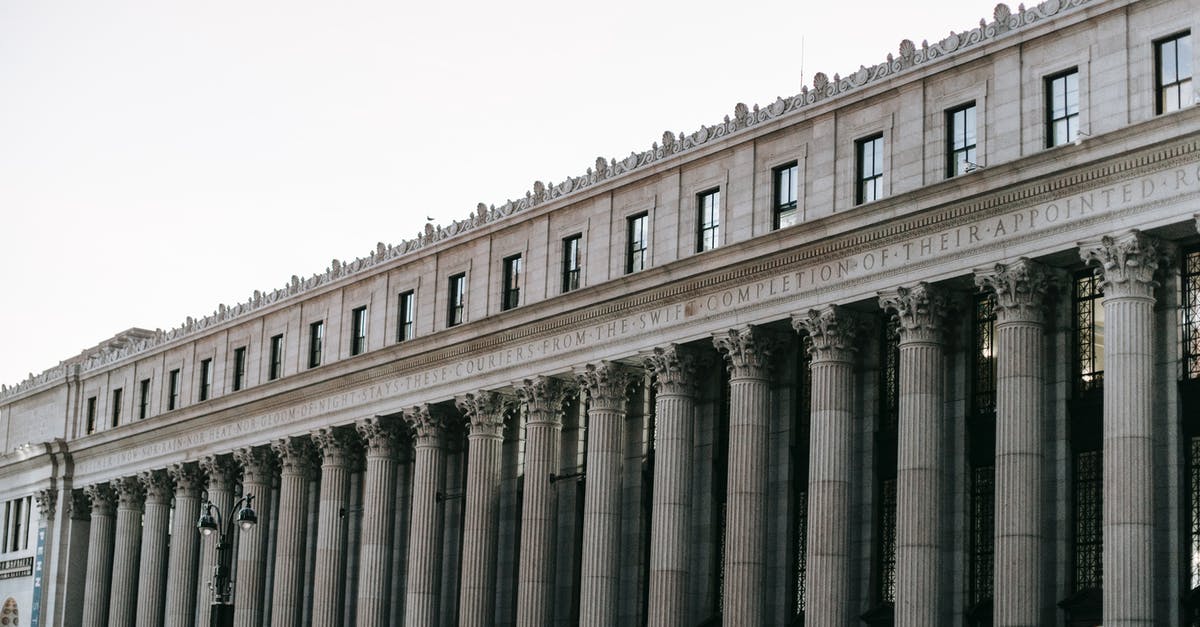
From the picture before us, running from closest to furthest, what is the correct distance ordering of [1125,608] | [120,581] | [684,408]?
[1125,608] → [684,408] → [120,581]

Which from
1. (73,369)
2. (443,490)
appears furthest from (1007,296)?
(73,369)

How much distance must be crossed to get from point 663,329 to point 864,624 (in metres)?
11.2

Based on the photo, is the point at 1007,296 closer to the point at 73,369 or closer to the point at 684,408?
the point at 684,408

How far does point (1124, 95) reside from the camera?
1752 inches

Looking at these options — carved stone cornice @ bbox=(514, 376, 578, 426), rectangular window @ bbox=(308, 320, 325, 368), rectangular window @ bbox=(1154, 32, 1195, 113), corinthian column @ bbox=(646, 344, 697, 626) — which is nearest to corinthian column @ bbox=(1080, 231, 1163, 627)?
rectangular window @ bbox=(1154, 32, 1195, 113)

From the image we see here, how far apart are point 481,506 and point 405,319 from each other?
9702 millimetres

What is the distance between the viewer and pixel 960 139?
160 feet

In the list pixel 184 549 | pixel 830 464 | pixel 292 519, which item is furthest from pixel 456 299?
pixel 184 549

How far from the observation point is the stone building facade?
44219 millimetres

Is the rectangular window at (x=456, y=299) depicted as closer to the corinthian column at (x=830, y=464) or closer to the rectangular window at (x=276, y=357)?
the rectangular window at (x=276, y=357)

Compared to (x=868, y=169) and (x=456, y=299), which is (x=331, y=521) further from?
(x=868, y=169)

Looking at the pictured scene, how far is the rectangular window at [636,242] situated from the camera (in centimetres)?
5875

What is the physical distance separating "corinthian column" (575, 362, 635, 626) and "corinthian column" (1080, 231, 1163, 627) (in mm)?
18024

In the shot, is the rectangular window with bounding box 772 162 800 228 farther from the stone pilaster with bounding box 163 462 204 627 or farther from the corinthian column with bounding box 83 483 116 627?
the corinthian column with bounding box 83 483 116 627
